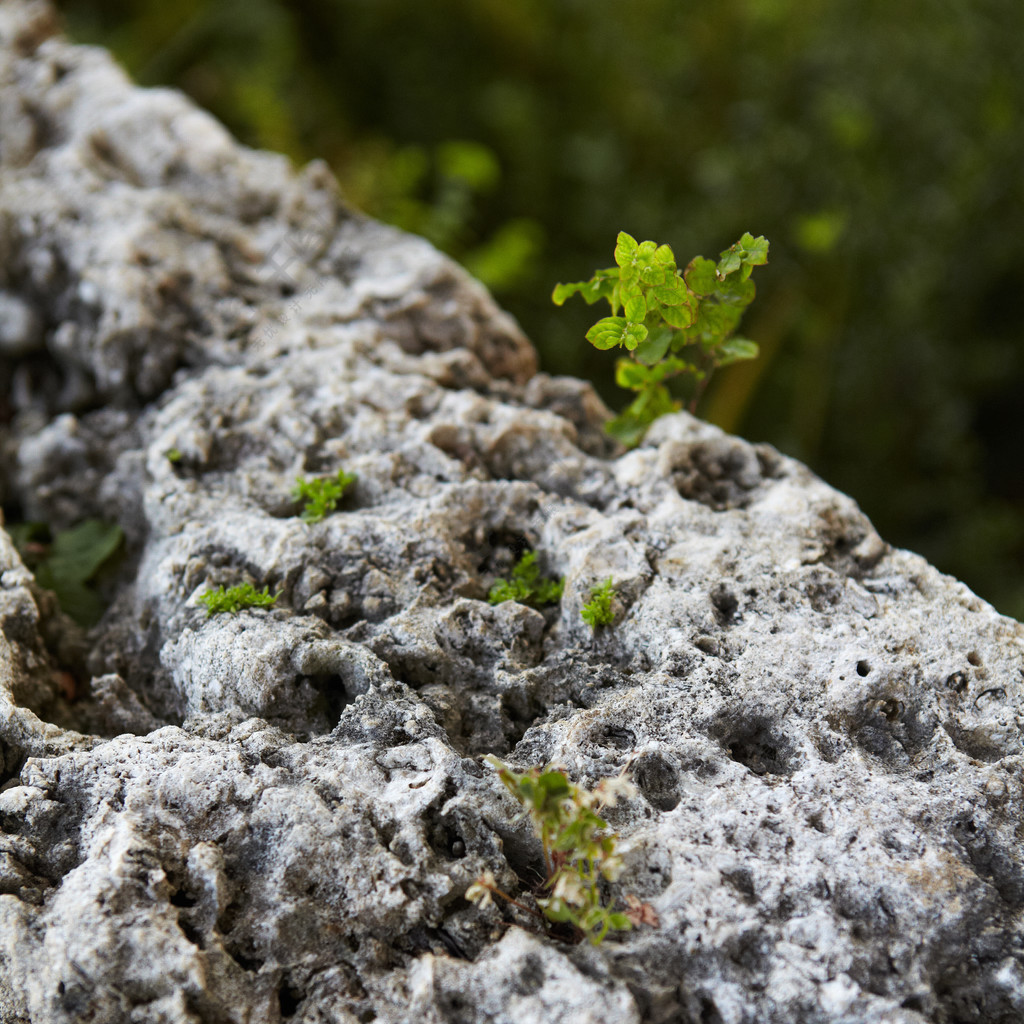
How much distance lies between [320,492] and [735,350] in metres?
1.41

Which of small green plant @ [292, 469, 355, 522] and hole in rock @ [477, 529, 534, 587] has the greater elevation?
hole in rock @ [477, 529, 534, 587]

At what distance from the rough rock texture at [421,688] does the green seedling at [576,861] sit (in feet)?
0.19

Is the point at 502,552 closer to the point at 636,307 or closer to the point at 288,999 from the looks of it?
the point at 636,307

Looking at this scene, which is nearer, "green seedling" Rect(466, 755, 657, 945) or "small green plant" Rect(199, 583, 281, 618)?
"green seedling" Rect(466, 755, 657, 945)

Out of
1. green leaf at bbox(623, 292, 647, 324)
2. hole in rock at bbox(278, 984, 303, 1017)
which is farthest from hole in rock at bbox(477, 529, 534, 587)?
hole in rock at bbox(278, 984, 303, 1017)

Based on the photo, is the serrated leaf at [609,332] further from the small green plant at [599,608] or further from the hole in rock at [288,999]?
the hole in rock at [288,999]

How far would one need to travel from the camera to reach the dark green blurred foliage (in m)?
6.09

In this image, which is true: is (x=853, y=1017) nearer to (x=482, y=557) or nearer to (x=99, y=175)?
(x=482, y=557)

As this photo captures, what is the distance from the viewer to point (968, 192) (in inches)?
236

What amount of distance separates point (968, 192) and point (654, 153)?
3106mm

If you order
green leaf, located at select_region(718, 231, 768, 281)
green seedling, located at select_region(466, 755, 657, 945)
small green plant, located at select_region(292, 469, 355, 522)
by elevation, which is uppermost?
green leaf, located at select_region(718, 231, 768, 281)

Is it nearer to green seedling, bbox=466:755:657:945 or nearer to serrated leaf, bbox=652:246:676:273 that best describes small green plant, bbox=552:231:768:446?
serrated leaf, bbox=652:246:676:273

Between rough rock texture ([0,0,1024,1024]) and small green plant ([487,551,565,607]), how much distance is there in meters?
0.07

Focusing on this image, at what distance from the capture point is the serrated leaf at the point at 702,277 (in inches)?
98.1
